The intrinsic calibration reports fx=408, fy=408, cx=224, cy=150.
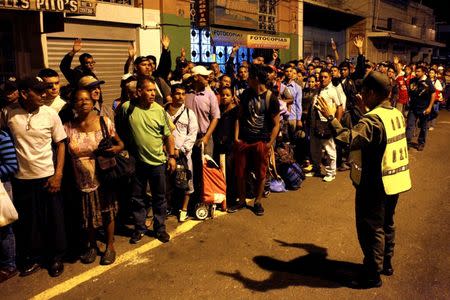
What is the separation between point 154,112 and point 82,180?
3.54 ft

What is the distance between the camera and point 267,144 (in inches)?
224

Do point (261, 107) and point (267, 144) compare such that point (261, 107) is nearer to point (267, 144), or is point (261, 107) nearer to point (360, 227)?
point (267, 144)

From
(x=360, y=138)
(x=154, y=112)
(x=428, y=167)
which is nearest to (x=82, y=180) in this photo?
(x=154, y=112)

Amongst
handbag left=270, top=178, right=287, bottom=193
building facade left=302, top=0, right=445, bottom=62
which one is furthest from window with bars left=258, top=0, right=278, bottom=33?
handbag left=270, top=178, right=287, bottom=193

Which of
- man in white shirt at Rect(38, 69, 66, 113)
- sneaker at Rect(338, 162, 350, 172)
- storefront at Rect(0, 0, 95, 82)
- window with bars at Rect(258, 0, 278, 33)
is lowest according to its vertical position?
sneaker at Rect(338, 162, 350, 172)

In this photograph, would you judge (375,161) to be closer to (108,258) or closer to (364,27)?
(108,258)

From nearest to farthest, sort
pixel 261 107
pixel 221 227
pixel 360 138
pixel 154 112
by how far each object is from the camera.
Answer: pixel 360 138 → pixel 154 112 → pixel 221 227 → pixel 261 107

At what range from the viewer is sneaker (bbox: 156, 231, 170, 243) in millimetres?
4785

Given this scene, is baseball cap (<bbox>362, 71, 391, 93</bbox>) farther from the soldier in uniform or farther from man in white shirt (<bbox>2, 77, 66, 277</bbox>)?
man in white shirt (<bbox>2, 77, 66, 277</bbox>)

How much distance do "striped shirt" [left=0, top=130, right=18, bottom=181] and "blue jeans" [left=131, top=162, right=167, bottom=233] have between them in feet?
4.20

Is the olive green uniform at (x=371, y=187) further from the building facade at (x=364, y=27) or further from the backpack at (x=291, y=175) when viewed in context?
the building facade at (x=364, y=27)

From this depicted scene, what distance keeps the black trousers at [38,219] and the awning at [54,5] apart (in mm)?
3644

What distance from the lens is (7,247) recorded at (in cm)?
398

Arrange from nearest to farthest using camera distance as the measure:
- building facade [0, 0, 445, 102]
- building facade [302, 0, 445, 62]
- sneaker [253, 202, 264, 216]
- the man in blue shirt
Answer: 1. sneaker [253, 202, 264, 216]
2. the man in blue shirt
3. building facade [0, 0, 445, 102]
4. building facade [302, 0, 445, 62]
